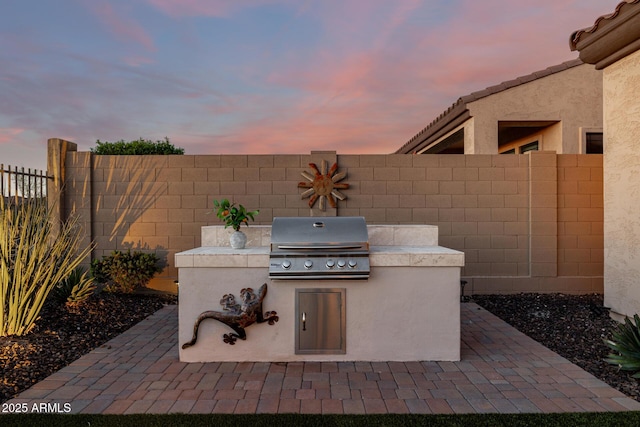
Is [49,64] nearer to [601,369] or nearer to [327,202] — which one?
[327,202]

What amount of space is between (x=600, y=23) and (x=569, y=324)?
3.60 m

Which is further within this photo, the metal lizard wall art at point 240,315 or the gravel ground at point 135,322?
the metal lizard wall art at point 240,315

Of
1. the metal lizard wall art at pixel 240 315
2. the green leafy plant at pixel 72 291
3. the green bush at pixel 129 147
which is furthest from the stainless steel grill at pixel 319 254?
the green bush at pixel 129 147

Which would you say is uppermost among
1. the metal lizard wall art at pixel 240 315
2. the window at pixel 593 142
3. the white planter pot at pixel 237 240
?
the window at pixel 593 142

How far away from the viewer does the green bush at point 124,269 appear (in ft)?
19.2

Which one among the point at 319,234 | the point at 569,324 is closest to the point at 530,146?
the point at 569,324

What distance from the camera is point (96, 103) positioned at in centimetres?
751

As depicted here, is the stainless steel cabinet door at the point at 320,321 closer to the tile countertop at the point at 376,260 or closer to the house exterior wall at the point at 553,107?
the tile countertop at the point at 376,260

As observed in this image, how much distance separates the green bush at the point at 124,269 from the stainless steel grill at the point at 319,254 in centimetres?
330

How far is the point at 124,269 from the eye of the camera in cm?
586

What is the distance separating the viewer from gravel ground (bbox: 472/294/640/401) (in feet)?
10.9

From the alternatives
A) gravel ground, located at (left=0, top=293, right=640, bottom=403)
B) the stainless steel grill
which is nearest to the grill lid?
the stainless steel grill

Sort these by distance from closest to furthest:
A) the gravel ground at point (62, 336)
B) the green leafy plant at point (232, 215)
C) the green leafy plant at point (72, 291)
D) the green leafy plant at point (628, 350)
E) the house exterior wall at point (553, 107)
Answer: the green leafy plant at point (628, 350), the gravel ground at point (62, 336), the green leafy plant at point (232, 215), the green leafy plant at point (72, 291), the house exterior wall at point (553, 107)

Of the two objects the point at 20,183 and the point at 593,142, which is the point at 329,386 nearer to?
the point at 20,183
